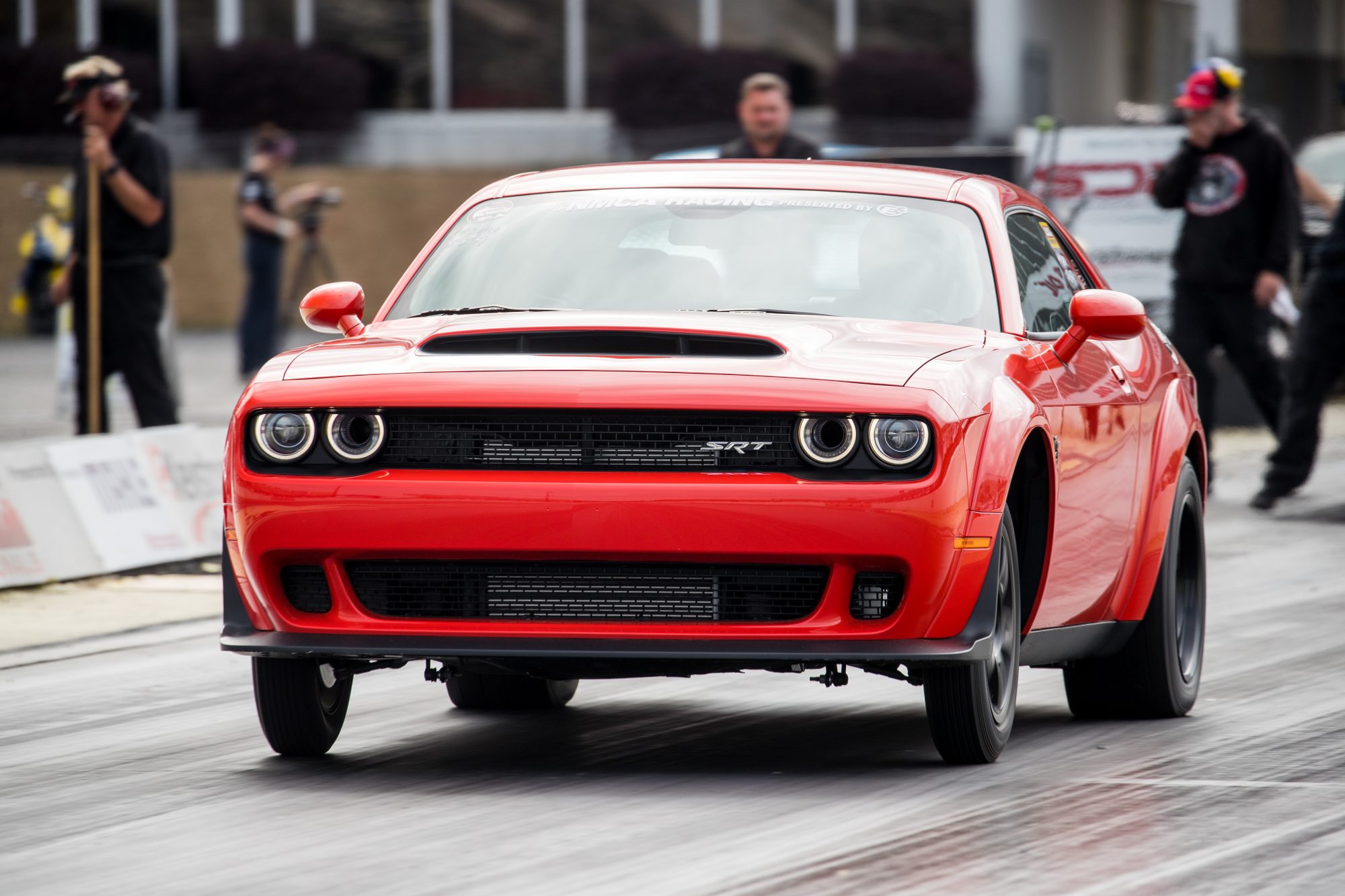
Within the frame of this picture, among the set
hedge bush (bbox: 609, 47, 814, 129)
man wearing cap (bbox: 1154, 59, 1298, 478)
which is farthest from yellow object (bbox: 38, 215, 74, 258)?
man wearing cap (bbox: 1154, 59, 1298, 478)

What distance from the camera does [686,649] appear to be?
19.3 ft

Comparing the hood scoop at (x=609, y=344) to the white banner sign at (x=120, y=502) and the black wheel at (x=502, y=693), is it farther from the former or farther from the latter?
the white banner sign at (x=120, y=502)

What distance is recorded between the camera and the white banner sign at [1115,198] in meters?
17.8

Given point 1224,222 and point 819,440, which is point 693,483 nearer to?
point 819,440

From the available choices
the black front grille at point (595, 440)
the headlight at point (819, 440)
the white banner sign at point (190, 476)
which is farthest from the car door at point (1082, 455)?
the white banner sign at point (190, 476)

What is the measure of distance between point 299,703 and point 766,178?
6.21 ft

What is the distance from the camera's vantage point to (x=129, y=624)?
9758 mm

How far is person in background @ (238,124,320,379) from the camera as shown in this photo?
21.5 meters

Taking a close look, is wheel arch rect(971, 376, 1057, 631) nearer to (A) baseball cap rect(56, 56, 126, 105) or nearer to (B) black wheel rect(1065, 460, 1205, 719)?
(B) black wheel rect(1065, 460, 1205, 719)

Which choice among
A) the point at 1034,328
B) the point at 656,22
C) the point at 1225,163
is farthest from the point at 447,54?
the point at 1034,328

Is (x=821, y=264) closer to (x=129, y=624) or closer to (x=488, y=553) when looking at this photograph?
(x=488, y=553)

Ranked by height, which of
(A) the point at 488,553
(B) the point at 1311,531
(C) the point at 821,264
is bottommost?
(B) the point at 1311,531

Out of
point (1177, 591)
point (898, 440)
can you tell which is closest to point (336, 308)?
point (898, 440)

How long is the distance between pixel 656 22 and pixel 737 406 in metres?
28.9
